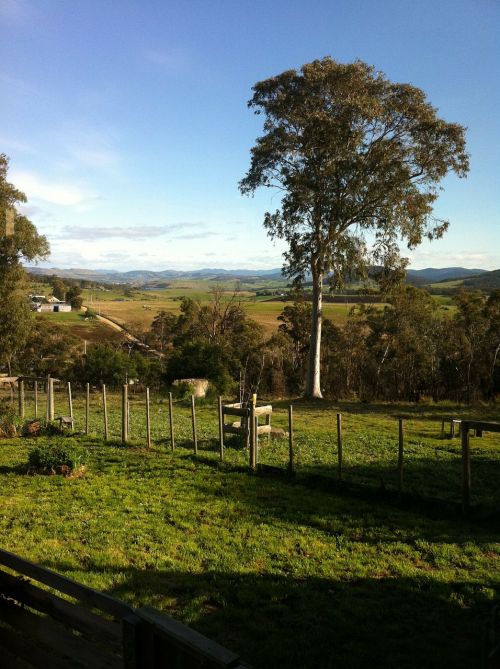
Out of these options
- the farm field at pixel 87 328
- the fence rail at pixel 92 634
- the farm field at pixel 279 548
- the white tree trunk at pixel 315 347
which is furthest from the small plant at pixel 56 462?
the farm field at pixel 87 328

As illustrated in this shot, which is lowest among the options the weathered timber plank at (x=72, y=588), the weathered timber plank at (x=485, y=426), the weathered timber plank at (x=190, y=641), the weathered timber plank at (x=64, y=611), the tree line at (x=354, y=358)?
the tree line at (x=354, y=358)

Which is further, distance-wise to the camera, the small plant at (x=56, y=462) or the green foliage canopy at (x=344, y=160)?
the green foliage canopy at (x=344, y=160)

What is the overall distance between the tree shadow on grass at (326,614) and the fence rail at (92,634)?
1.87m

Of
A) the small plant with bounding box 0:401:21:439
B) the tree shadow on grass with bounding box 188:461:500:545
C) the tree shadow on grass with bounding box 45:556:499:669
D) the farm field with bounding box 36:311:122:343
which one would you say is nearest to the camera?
the tree shadow on grass with bounding box 45:556:499:669

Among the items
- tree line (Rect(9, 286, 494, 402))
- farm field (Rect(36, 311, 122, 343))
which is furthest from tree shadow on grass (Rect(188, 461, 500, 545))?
farm field (Rect(36, 311, 122, 343))

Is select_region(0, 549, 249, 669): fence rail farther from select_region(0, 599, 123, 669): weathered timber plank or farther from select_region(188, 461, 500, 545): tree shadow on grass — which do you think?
select_region(188, 461, 500, 545): tree shadow on grass

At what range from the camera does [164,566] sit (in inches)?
231

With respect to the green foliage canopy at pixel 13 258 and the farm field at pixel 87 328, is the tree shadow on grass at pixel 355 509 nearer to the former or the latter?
the green foliage canopy at pixel 13 258

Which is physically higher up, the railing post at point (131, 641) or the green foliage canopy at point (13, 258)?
the green foliage canopy at point (13, 258)

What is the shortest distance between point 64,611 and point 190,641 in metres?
1.04

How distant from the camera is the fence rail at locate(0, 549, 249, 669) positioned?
2.30 metres

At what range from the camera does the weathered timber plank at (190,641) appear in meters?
2.10

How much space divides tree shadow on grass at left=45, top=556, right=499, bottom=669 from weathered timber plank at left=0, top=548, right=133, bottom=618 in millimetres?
2112

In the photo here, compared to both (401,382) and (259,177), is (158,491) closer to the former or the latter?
(259,177)
